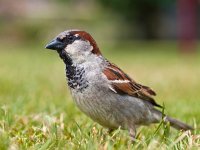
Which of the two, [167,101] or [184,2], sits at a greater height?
→ [184,2]

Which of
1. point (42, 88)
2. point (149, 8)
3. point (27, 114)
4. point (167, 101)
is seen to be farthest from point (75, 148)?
point (149, 8)

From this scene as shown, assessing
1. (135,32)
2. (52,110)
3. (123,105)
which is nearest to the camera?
(123,105)

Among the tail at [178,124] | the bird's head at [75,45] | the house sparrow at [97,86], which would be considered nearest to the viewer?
the house sparrow at [97,86]

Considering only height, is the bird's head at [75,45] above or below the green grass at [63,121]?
above

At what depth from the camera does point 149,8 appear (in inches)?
1008

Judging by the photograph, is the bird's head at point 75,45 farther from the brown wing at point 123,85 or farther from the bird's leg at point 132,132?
the bird's leg at point 132,132

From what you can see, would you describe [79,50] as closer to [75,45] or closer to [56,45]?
[75,45]

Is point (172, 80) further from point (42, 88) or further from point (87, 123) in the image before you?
point (87, 123)

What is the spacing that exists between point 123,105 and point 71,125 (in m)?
0.45

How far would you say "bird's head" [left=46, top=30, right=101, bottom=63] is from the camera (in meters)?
3.91

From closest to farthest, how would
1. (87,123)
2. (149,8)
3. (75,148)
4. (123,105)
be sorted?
(75,148), (123,105), (87,123), (149,8)

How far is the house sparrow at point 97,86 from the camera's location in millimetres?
3783

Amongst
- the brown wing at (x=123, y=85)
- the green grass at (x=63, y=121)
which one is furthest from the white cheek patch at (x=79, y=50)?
the green grass at (x=63, y=121)

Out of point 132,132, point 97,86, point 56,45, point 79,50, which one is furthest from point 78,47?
point 132,132
